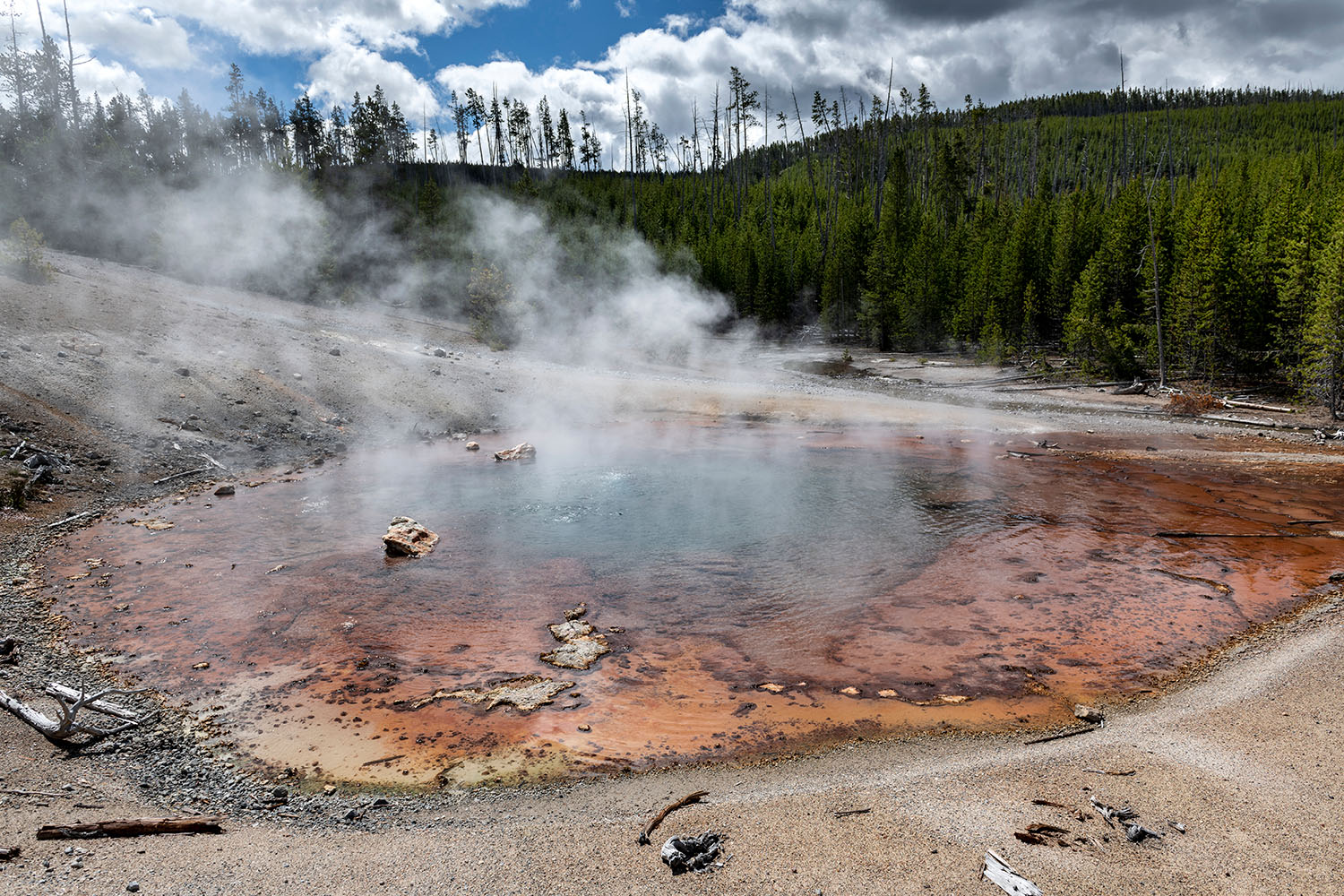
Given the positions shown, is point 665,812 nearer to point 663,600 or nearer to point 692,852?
point 692,852

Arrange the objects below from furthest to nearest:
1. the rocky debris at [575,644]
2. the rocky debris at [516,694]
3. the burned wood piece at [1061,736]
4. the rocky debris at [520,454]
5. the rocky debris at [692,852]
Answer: the rocky debris at [520,454] → the rocky debris at [575,644] → the rocky debris at [516,694] → the burned wood piece at [1061,736] → the rocky debris at [692,852]

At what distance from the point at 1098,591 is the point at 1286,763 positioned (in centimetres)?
440

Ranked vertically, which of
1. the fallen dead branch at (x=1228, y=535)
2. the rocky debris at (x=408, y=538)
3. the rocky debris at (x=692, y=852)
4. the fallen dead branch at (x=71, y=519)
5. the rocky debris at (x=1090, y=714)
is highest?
the fallen dead branch at (x=71, y=519)

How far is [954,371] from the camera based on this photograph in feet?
116

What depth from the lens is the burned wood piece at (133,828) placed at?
14.9ft

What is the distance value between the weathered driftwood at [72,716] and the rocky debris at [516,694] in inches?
99.4

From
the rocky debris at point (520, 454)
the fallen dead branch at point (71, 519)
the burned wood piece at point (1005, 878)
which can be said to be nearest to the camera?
the burned wood piece at point (1005, 878)

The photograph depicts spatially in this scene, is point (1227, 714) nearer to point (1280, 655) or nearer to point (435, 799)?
point (1280, 655)

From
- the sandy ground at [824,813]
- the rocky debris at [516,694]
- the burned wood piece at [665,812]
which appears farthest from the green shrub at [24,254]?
the burned wood piece at [665,812]

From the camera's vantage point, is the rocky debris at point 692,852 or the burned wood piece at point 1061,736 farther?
the burned wood piece at point 1061,736

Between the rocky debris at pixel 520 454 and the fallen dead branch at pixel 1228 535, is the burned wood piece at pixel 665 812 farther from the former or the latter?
the rocky debris at pixel 520 454

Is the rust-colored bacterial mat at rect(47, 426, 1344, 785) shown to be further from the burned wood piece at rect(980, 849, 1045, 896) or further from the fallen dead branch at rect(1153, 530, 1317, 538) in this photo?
the burned wood piece at rect(980, 849, 1045, 896)

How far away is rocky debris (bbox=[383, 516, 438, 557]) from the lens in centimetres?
1118

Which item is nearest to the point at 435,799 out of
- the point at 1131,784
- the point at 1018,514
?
the point at 1131,784
